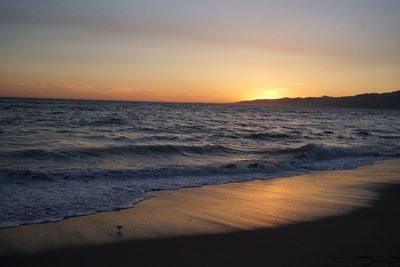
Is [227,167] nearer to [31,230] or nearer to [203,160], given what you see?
[203,160]

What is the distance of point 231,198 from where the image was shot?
900 centimetres

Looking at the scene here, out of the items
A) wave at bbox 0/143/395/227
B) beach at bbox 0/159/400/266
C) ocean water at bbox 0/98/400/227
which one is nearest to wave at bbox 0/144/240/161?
ocean water at bbox 0/98/400/227

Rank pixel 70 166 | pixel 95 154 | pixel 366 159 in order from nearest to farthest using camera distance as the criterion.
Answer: pixel 70 166, pixel 95 154, pixel 366 159

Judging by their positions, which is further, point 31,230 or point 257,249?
point 31,230

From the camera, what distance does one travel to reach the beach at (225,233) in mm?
5082

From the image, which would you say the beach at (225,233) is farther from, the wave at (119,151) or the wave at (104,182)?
the wave at (119,151)

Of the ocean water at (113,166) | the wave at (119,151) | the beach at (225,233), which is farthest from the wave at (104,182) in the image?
the wave at (119,151)

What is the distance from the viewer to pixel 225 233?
6.25 metres

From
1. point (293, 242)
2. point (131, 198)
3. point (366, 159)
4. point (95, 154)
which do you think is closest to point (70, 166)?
point (95, 154)

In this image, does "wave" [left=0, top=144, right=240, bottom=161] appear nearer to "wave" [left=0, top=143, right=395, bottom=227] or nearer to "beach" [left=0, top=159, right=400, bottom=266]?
"wave" [left=0, top=143, right=395, bottom=227]

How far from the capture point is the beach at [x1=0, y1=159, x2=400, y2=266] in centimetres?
508

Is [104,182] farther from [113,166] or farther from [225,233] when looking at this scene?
[225,233]

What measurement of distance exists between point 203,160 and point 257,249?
1025cm

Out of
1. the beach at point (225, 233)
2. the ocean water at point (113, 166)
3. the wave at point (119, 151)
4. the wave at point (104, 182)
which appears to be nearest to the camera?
the beach at point (225, 233)
